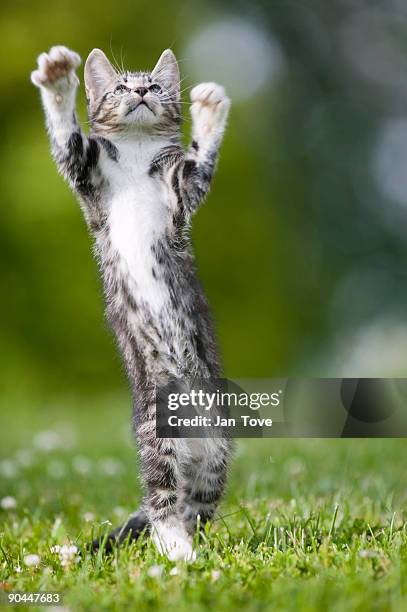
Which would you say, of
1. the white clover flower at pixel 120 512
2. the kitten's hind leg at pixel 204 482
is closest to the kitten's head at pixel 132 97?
the kitten's hind leg at pixel 204 482

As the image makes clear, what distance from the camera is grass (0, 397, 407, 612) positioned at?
143 cm

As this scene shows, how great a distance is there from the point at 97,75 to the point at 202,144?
1.06 ft

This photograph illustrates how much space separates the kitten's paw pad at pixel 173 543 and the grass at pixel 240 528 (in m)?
0.03

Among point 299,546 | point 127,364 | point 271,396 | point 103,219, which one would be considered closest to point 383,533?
point 299,546

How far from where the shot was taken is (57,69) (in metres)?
1.64

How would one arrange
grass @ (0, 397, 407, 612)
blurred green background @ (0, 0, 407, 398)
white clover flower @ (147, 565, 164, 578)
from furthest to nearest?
blurred green background @ (0, 0, 407, 398), white clover flower @ (147, 565, 164, 578), grass @ (0, 397, 407, 612)

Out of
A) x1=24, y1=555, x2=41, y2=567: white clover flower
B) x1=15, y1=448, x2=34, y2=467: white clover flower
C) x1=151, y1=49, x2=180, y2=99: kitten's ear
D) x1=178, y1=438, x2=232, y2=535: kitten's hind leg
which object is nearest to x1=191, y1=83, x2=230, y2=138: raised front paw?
x1=151, y1=49, x2=180, y2=99: kitten's ear

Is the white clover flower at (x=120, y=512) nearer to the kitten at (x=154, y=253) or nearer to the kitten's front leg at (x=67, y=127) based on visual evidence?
the kitten at (x=154, y=253)

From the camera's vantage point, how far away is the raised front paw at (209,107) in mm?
1758

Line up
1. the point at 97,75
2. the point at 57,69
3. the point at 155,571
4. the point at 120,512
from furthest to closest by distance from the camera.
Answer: the point at 120,512, the point at 97,75, the point at 57,69, the point at 155,571

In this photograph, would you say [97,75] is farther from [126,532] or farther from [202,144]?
[126,532]

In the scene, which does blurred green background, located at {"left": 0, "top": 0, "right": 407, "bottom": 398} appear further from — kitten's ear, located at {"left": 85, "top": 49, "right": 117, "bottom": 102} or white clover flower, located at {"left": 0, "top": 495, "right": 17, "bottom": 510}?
white clover flower, located at {"left": 0, "top": 495, "right": 17, "bottom": 510}

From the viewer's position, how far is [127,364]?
5.90 ft

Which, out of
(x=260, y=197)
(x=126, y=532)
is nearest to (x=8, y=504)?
(x=126, y=532)
